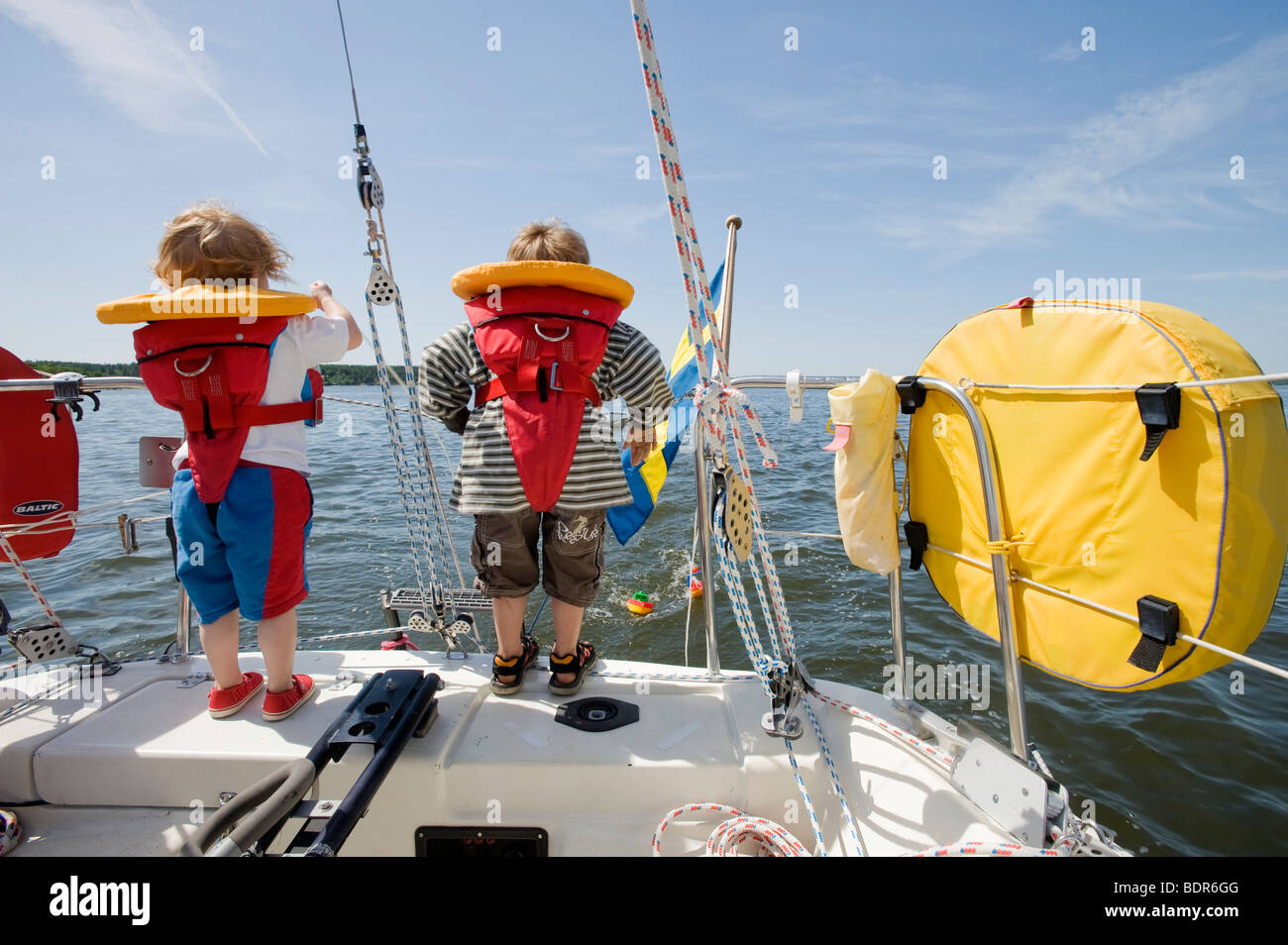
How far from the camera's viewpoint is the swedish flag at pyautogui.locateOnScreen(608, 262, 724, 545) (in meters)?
3.63

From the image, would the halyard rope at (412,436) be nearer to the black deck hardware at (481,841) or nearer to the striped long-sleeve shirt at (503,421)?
the striped long-sleeve shirt at (503,421)

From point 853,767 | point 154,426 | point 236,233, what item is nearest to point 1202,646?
point 853,767

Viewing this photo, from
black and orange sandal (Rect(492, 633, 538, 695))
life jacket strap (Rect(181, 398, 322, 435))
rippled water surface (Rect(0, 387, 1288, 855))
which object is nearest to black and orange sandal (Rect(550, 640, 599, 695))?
black and orange sandal (Rect(492, 633, 538, 695))

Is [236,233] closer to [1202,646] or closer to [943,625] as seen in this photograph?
[1202,646]

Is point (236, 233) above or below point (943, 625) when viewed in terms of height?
above

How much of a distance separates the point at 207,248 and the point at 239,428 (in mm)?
547

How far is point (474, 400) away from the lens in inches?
83.4

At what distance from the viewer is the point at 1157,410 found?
4.61 ft

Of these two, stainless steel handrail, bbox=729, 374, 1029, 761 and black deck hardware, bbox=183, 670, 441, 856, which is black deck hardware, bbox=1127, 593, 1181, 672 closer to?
stainless steel handrail, bbox=729, 374, 1029, 761

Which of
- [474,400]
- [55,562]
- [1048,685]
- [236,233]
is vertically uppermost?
[236,233]

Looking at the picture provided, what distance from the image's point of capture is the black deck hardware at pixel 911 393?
6.31 ft

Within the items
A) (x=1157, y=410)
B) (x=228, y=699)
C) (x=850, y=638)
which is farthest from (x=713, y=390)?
(x=850, y=638)

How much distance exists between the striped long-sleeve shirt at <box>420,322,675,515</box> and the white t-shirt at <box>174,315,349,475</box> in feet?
0.98
